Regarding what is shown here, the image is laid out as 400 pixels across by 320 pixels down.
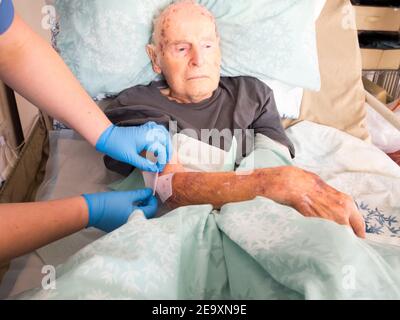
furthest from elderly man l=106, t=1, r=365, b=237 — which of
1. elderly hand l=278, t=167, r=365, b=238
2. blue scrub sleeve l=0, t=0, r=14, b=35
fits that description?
blue scrub sleeve l=0, t=0, r=14, b=35

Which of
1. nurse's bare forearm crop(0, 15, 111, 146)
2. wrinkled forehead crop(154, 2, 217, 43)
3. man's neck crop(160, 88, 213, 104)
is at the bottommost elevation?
man's neck crop(160, 88, 213, 104)

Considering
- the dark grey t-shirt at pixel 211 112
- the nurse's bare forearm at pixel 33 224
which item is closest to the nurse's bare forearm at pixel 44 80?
the dark grey t-shirt at pixel 211 112

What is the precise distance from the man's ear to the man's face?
5 centimetres

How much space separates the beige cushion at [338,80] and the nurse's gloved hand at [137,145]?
698 millimetres

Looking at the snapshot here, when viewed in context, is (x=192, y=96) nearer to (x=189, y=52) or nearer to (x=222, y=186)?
(x=189, y=52)

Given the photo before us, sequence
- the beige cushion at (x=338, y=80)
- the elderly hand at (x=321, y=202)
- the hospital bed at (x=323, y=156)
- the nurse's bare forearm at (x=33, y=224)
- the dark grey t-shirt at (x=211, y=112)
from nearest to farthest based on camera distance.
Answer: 1. the nurse's bare forearm at (x=33, y=224)
2. the elderly hand at (x=321, y=202)
3. the hospital bed at (x=323, y=156)
4. the dark grey t-shirt at (x=211, y=112)
5. the beige cushion at (x=338, y=80)

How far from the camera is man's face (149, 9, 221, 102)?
3.93 feet

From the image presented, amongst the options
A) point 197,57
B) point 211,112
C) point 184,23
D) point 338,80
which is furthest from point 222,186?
point 338,80

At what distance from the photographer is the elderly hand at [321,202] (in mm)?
Result: 874

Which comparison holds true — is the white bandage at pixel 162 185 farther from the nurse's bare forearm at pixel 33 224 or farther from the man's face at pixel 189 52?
the man's face at pixel 189 52

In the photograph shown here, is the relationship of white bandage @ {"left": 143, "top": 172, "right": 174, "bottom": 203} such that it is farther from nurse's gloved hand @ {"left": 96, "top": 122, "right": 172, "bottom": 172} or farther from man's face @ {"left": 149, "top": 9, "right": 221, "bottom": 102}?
man's face @ {"left": 149, "top": 9, "right": 221, "bottom": 102}

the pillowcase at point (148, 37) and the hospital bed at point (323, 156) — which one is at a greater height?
the pillowcase at point (148, 37)

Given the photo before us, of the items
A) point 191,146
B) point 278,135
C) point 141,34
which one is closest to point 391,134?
point 278,135
